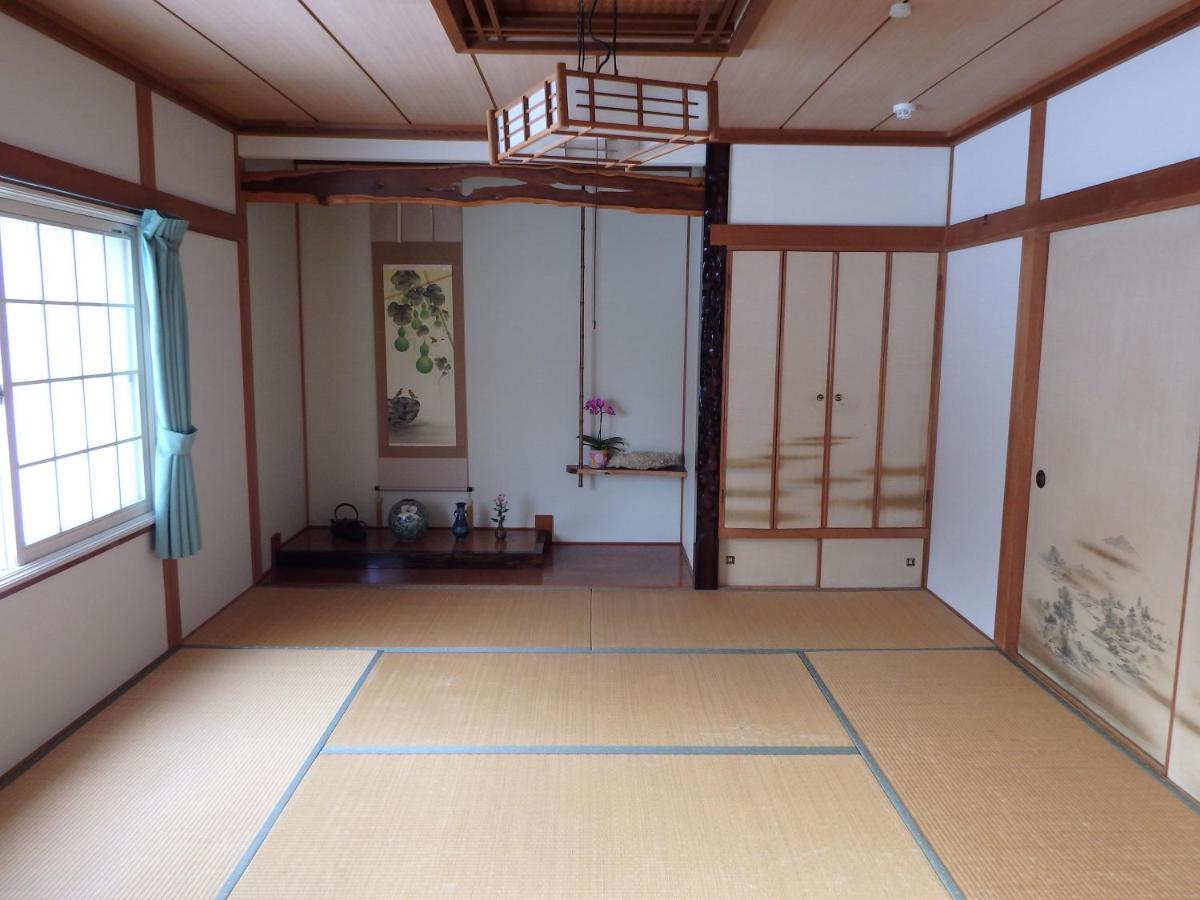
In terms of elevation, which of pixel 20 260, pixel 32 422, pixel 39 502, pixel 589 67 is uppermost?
pixel 589 67

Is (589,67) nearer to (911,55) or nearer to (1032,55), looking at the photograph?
(911,55)

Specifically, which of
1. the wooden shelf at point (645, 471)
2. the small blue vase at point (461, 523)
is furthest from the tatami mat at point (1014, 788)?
the small blue vase at point (461, 523)

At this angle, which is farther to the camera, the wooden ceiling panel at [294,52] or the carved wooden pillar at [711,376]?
the carved wooden pillar at [711,376]

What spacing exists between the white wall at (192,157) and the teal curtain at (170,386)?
34 centimetres

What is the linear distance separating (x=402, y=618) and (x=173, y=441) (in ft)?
4.80

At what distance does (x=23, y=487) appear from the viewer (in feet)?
9.73

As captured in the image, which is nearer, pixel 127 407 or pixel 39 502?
pixel 39 502

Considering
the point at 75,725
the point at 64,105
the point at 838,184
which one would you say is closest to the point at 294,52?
the point at 64,105

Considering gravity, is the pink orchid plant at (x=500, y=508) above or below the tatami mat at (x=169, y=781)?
above

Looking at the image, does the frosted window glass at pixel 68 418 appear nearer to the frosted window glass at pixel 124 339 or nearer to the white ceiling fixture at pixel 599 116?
the frosted window glass at pixel 124 339

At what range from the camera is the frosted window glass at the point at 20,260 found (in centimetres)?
285

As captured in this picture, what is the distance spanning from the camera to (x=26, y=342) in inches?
116

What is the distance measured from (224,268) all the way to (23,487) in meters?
1.82

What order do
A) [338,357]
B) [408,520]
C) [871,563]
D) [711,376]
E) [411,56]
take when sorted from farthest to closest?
[338,357]
[408,520]
[871,563]
[711,376]
[411,56]
